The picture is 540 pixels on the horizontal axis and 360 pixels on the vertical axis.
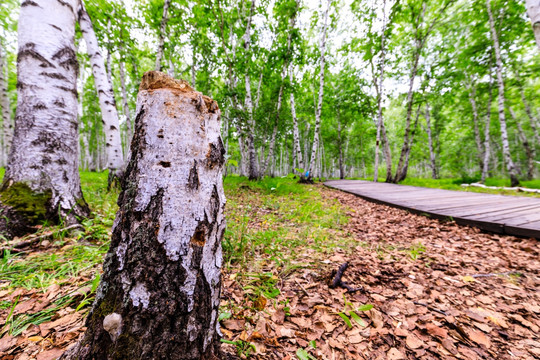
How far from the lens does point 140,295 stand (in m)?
0.83

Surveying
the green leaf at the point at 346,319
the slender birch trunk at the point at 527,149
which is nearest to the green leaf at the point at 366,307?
the green leaf at the point at 346,319

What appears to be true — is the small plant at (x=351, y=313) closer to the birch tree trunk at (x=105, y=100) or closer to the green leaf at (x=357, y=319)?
the green leaf at (x=357, y=319)

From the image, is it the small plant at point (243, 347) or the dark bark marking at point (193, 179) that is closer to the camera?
the dark bark marking at point (193, 179)

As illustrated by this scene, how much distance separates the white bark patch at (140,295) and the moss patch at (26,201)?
2.42m

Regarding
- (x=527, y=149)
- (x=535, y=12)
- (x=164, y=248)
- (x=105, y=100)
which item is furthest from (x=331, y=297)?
(x=527, y=149)

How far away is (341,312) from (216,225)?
4.12 feet

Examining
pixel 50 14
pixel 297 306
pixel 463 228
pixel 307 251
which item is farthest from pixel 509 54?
pixel 50 14

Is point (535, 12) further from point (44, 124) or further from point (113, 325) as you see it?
point (44, 124)

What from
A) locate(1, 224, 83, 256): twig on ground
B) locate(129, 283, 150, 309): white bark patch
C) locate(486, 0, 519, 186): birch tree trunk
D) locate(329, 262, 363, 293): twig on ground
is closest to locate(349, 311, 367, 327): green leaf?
locate(329, 262, 363, 293): twig on ground

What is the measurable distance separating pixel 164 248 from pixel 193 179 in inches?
13.3

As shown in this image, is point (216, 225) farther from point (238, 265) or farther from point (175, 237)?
point (238, 265)

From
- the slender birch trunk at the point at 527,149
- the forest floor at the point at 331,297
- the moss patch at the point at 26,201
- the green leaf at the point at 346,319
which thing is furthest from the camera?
the slender birch trunk at the point at 527,149

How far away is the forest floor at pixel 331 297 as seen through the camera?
1238 mm

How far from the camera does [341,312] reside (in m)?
1.53
